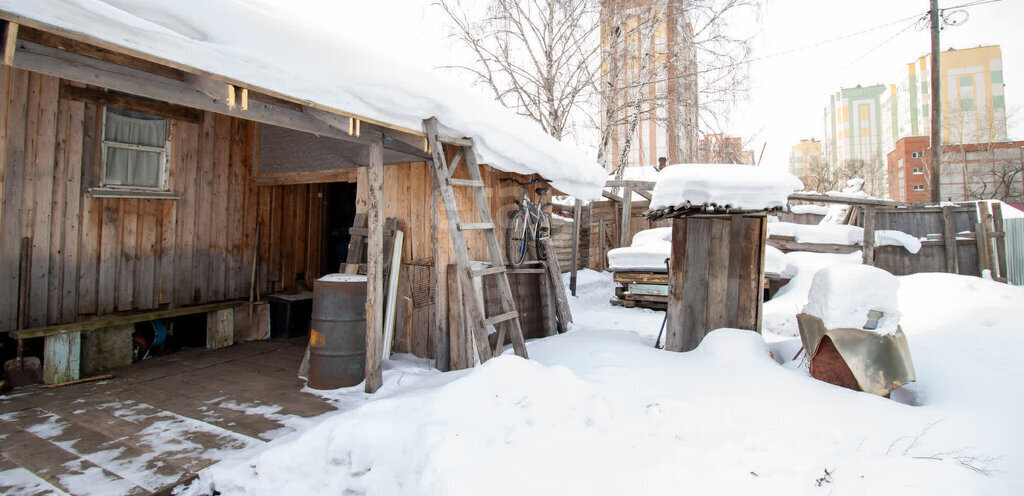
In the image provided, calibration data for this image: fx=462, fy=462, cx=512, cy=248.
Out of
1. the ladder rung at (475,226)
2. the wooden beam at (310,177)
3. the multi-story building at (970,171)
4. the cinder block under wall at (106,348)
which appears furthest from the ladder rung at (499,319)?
the multi-story building at (970,171)

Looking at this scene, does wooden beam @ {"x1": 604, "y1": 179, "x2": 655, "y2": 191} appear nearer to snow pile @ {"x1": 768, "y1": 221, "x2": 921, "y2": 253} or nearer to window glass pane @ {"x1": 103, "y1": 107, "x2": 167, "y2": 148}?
snow pile @ {"x1": 768, "y1": 221, "x2": 921, "y2": 253}

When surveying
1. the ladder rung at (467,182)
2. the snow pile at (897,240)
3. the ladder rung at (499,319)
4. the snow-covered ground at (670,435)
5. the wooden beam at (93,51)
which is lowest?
the snow-covered ground at (670,435)

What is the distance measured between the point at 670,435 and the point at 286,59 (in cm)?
357

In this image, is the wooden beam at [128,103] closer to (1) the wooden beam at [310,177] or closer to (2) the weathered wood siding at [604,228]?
(1) the wooden beam at [310,177]

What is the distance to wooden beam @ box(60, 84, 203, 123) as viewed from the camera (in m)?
4.97

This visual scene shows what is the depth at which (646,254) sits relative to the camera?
8688 millimetres

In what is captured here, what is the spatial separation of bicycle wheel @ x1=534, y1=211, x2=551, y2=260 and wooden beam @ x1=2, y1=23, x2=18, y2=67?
572cm

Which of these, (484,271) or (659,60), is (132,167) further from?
(659,60)

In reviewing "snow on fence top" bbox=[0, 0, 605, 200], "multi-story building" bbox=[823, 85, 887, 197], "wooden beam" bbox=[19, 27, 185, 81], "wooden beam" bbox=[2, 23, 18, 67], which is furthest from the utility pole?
"multi-story building" bbox=[823, 85, 887, 197]

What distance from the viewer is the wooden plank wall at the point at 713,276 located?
4914 millimetres

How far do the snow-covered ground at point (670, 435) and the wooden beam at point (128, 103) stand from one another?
14.2 feet

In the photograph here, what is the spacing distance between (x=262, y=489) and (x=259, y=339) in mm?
4616

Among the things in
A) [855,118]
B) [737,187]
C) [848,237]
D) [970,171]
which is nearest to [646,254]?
[737,187]

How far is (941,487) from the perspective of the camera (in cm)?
233
